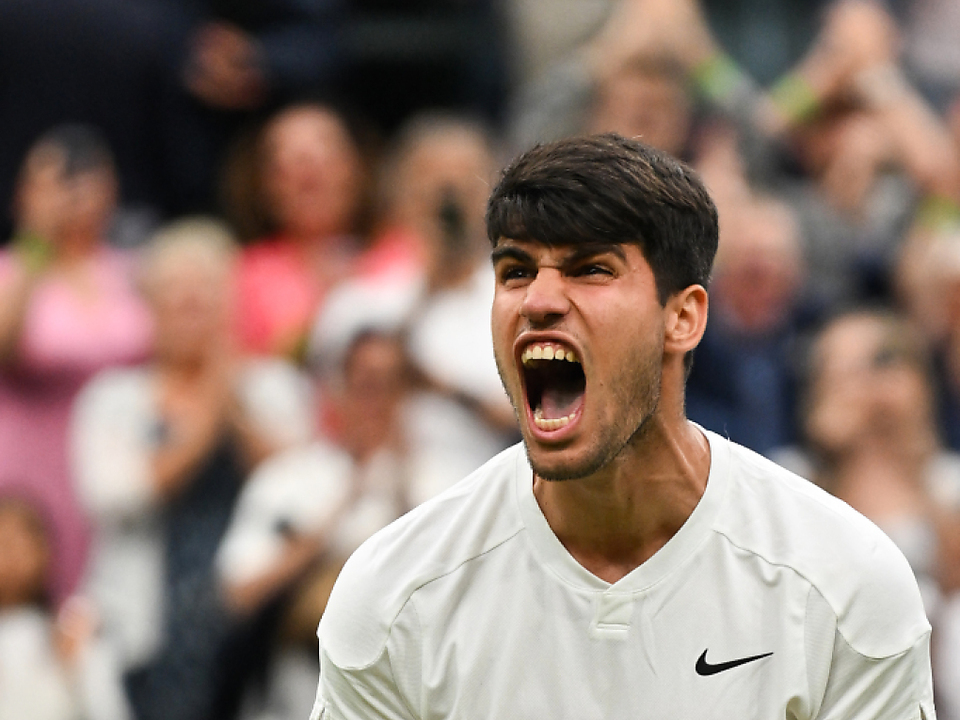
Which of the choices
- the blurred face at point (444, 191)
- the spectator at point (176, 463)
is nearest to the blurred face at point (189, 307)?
the spectator at point (176, 463)

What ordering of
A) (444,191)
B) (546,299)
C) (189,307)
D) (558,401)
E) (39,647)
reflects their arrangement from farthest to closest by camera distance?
(444,191) → (189,307) → (39,647) → (558,401) → (546,299)

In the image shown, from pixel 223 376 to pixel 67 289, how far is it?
745 mm

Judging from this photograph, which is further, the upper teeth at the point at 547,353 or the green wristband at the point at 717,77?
the green wristband at the point at 717,77

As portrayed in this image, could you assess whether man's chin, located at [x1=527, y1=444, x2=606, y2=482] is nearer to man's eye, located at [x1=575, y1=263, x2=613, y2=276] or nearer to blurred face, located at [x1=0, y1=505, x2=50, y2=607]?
man's eye, located at [x1=575, y1=263, x2=613, y2=276]

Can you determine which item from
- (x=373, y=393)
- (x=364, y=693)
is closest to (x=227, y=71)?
(x=373, y=393)

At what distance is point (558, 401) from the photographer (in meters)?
2.52

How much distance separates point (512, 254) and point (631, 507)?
0.51m

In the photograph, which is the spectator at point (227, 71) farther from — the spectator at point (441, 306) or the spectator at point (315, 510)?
the spectator at point (315, 510)

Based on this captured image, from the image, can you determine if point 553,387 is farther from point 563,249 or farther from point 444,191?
point 444,191

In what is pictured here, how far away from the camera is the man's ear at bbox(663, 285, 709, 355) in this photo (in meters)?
2.38

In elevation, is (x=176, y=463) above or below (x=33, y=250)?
below

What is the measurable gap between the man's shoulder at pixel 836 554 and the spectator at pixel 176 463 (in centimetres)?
297

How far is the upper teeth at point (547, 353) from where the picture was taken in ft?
7.38

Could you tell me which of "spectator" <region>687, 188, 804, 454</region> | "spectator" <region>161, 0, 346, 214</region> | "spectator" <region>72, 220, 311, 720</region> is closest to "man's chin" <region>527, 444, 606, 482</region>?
"spectator" <region>687, 188, 804, 454</region>
